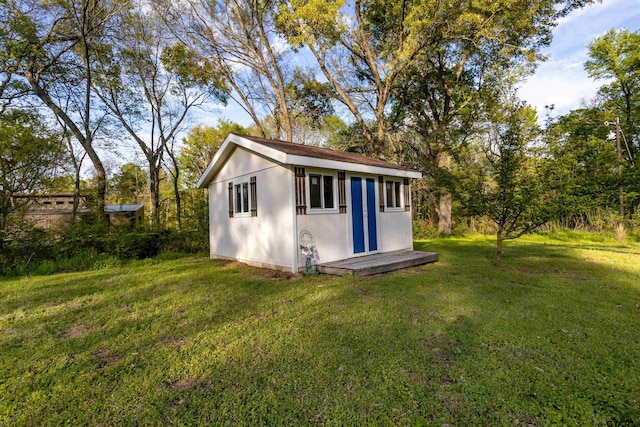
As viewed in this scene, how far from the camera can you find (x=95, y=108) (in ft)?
Answer: 47.1

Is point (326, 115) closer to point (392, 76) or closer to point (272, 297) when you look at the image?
point (392, 76)

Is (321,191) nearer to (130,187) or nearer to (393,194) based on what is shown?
(393,194)

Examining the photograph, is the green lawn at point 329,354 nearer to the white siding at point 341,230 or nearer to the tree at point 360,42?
the white siding at point 341,230

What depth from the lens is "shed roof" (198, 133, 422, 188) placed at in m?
6.12

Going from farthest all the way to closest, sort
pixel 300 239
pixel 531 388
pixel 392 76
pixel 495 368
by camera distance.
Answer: pixel 392 76, pixel 300 239, pixel 495 368, pixel 531 388

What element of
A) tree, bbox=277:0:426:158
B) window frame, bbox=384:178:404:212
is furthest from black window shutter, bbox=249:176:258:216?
tree, bbox=277:0:426:158

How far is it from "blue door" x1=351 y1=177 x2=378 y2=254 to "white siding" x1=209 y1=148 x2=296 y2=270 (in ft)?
5.82

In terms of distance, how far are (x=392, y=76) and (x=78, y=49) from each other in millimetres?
12241

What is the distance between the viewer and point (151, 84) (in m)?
15.0

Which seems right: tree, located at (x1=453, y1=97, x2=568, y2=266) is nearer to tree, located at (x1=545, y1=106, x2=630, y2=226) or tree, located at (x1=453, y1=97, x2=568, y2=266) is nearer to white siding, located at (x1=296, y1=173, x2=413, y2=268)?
tree, located at (x1=545, y1=106, x2=630, y2=226)

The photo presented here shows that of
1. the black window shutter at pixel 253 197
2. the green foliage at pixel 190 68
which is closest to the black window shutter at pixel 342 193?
the black window shutter at pixel 253 197

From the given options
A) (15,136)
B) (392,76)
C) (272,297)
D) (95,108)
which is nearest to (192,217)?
(15,136)

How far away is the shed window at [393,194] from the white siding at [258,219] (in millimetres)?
3224

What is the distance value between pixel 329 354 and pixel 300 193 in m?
4.02
